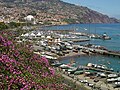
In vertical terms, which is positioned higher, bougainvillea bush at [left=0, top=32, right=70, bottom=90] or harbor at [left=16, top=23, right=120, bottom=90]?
bougainvillea bush at [left=0, top=32, right=70, bottom=90]

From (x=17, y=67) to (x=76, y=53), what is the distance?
5443 centimetres

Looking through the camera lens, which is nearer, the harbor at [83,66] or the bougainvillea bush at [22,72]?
the bougainvillea bush at [22,72]

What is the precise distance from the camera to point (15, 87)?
23.6 feet

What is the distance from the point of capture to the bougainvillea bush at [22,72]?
740 cm

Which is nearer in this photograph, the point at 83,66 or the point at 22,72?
the point at 22,72

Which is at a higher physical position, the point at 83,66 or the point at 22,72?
the point at 22,72

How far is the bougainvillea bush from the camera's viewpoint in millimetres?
7397

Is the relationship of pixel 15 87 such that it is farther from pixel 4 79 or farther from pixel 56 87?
pixel 56 87

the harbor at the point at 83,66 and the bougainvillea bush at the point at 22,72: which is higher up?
the bougainvillea bush at the point at 22,72

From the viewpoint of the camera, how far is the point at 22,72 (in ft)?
28.2

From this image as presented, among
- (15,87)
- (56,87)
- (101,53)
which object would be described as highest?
(15,87)

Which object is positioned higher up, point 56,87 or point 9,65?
point 9,65

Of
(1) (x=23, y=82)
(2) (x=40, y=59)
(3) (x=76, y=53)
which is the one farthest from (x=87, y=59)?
(1) (x=23, y=82)

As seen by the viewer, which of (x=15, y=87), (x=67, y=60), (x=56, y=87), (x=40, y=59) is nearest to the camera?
(x=15, y=87)
